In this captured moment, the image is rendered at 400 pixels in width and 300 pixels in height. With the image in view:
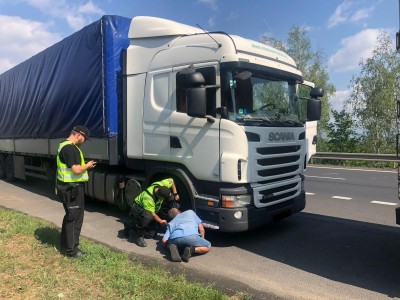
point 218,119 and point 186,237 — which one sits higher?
point 218,119

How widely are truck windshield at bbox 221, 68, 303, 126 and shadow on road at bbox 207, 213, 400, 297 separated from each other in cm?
173

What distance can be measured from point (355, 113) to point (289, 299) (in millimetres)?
20355

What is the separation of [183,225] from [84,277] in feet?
4.64

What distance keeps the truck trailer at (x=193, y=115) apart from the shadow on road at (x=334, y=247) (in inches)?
17.3

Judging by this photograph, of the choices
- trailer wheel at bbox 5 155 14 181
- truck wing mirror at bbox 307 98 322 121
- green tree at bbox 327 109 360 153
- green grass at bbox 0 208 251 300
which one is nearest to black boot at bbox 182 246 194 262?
green grass at bbox 0 208 251 300

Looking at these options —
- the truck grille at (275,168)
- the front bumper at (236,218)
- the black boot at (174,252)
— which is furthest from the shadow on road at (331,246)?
the black boot at (174,252)

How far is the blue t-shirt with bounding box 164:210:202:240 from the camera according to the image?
202 inches

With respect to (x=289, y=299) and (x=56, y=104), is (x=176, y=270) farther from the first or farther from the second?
(x=56, y=104)

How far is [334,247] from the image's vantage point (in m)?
5.48

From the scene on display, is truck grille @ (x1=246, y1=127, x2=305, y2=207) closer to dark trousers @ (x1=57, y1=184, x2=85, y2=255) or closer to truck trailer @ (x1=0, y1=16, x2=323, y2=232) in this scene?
truck trailer @ (x1=0, y1=16, x2=323, y2=232)

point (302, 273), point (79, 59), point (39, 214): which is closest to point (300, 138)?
point (302, 273)

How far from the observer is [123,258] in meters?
4.89

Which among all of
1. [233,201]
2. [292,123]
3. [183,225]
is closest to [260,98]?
[292,123]

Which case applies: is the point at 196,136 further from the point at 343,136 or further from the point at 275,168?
the point at 343,136
